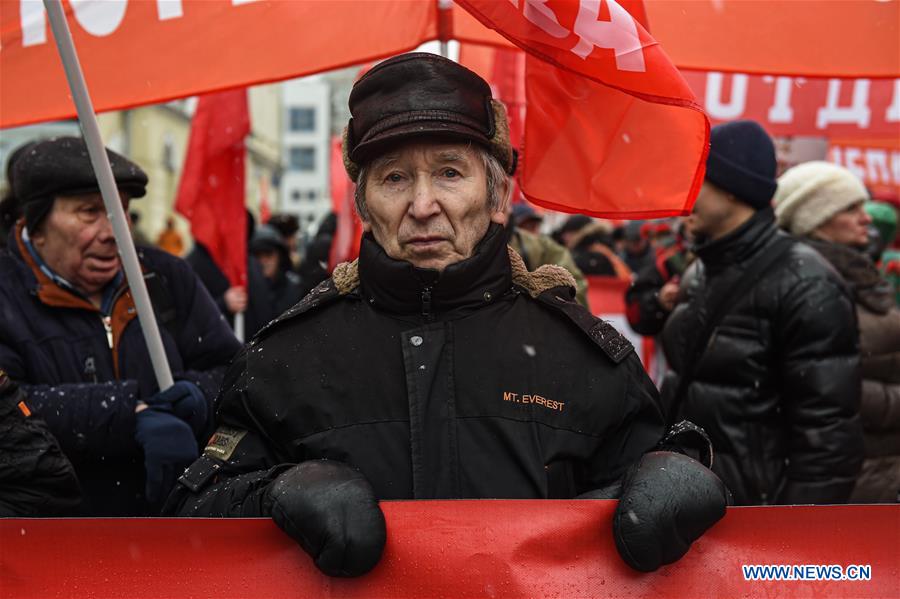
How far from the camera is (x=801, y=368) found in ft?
13.5

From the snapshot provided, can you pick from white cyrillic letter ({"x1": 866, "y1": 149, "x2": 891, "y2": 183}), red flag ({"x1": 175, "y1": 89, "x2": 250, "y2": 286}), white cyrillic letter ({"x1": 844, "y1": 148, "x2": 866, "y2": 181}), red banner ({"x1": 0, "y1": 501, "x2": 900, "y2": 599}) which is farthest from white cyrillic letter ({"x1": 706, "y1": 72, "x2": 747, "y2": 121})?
red banner ({"x1": 0, "y1": 501, "x2": 900, "y2": 599})

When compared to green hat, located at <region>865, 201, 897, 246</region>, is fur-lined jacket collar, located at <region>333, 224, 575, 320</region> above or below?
above

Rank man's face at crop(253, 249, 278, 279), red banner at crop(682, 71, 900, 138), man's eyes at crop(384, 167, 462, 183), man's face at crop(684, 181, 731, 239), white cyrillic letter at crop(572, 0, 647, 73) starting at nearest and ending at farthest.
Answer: man's eyes at crop(384, 167, 462, 183), white cyrillic letter at crop(572, 0, 647, 73), man's face at crop(684, 181, 731, 239), red banner at crop(682, 71, 900, 138), man's face at crop(253, 249, 278, 279)

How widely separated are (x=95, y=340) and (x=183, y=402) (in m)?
0.42

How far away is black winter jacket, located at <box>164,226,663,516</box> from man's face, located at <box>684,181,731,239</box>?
7.05ft

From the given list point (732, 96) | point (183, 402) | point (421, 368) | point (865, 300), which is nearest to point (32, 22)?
point (183, 402)

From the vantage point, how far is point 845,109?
7699 mm

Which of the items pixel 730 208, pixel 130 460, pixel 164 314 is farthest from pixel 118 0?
pixel 730 208

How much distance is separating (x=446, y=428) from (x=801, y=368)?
2.22 metres

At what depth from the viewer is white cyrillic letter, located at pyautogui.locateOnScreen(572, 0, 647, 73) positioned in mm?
2785

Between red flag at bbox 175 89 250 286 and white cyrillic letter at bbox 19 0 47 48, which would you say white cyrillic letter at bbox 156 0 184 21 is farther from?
red flag at bbox 175 89 250 286

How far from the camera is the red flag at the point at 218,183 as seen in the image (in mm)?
7297

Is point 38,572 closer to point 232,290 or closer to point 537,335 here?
point 537,335

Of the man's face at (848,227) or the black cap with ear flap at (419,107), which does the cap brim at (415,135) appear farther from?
the man's face at (848,227)
